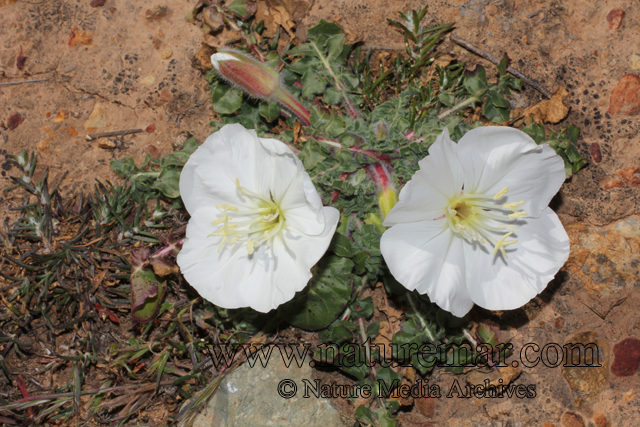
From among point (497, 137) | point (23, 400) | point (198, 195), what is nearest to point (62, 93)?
point (198, 195)

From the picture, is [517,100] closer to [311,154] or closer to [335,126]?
[335,126]

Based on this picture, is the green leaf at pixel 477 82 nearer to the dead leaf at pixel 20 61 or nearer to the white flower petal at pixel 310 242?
the white flower petal at pixel 310 242

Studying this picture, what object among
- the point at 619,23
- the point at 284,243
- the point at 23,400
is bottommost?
the point at 23,400

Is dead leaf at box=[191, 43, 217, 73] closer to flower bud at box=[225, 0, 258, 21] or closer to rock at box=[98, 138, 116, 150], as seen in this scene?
flower bud at box=[225, 0, 258, 21]

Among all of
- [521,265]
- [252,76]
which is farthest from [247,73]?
[521,265]

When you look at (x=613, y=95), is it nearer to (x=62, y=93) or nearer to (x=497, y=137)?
(x=497, y=137)

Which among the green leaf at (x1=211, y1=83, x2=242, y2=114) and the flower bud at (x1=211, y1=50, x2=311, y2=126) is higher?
the flower bud at (x1=211, y1=50, x2=311, y2=126)

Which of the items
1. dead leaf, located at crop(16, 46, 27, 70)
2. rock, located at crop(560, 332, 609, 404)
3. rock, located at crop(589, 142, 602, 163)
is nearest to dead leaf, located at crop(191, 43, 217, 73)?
dead leaf, located at crop(16, 46, 27, 70)
